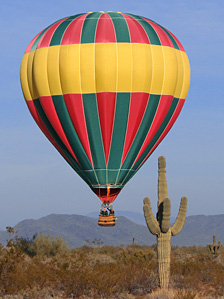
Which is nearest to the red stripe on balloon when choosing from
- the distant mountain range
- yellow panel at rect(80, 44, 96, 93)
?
yellow panel at rect(80, 44, 96, 93)

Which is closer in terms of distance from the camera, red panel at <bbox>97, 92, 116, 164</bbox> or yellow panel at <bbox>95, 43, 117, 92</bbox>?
yellow panel at <bbox>95, 43, 117, 92</bbox>

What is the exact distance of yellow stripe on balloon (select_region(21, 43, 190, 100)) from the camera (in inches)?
1034

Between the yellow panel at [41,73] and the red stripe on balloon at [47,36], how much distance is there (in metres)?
0.27

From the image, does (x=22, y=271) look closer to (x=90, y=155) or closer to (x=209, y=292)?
(x=90, y=155)

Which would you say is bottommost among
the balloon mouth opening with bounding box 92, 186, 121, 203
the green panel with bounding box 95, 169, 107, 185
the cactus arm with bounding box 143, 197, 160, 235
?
the cactus arm with bounding box 143, 197, 160, 235

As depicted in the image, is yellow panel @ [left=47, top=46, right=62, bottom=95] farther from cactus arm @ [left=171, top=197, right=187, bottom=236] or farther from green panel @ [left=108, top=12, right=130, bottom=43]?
cactus arm @ [left=171, top=197, right=187, bottom=236]

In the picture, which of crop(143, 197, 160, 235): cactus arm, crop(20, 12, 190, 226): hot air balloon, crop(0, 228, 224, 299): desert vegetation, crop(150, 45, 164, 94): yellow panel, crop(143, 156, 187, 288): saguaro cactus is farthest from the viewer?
crop(150, 45, 164, 94): yellow panel

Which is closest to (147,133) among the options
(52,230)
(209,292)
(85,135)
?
(85,135)

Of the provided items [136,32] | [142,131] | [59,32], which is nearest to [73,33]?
[59,32]

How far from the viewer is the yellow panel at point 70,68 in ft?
86.5

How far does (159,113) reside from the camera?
28.0 m

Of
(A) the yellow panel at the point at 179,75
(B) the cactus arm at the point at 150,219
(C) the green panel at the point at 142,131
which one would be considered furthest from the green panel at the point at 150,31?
(B) the cactus arm at the point at 150,219

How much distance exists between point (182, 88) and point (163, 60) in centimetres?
238

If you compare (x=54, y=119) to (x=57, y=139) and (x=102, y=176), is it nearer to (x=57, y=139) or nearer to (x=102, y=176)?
(x=57, y=139)
